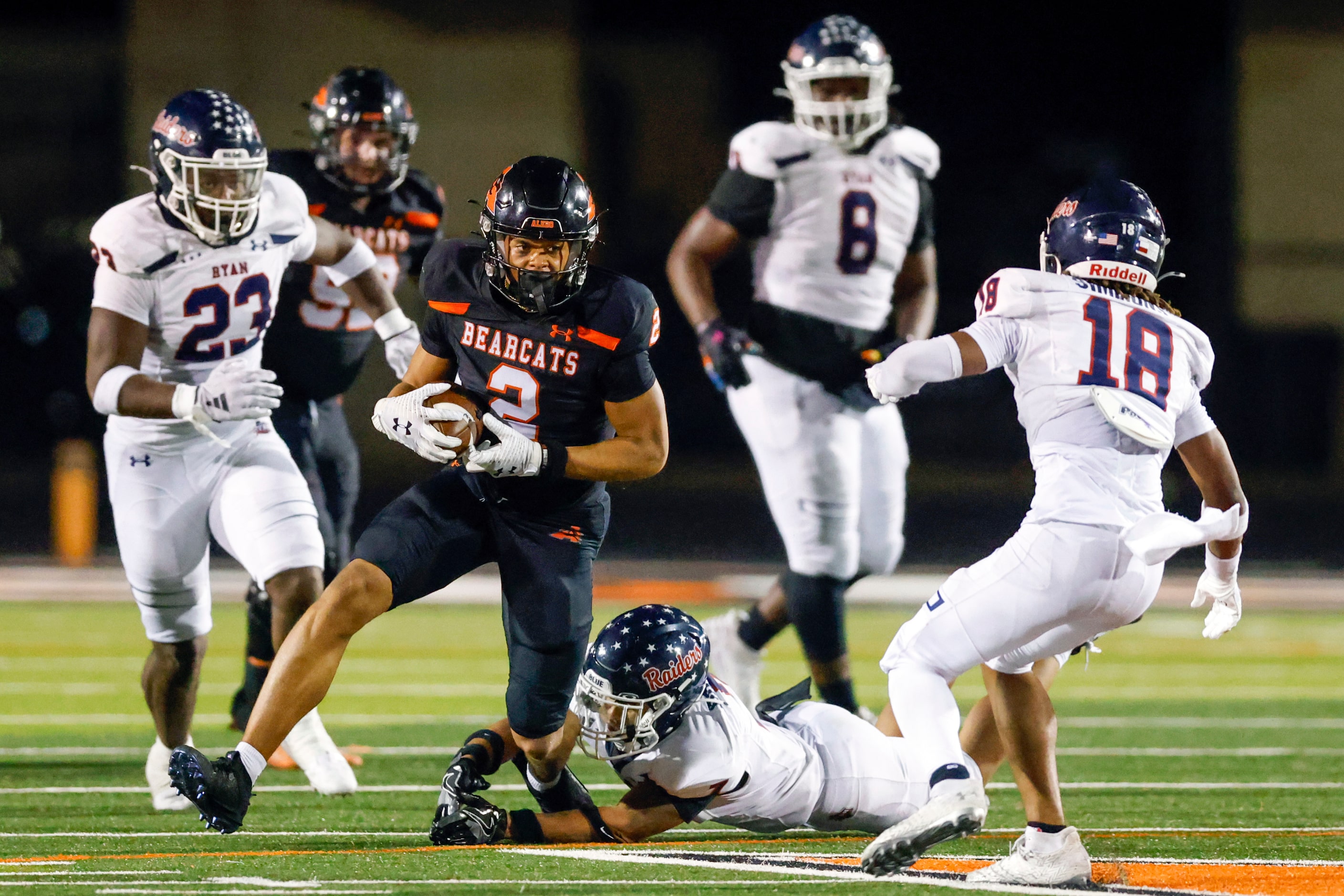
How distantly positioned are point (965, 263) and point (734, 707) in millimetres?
13444

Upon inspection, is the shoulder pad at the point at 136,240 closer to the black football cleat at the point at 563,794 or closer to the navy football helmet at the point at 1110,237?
the black football cleat at the point at 563,794

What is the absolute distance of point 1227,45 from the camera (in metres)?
17.6

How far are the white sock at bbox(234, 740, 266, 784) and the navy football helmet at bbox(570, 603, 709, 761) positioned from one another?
67cm

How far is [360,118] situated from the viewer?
5.51m

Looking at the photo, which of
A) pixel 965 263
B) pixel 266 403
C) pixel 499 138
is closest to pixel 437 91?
pixel 499 138

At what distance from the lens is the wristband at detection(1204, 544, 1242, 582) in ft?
12.5

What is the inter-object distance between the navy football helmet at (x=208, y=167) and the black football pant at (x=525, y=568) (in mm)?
941

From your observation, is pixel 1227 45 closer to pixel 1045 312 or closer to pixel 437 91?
pixel 437 91

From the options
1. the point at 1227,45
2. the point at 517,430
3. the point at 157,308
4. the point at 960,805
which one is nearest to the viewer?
the point at 960,805

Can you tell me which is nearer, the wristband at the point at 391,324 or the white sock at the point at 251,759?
the white sock at the point at 251,759

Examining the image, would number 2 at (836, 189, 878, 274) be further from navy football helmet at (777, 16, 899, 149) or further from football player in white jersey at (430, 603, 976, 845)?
football player in white jersey at (430, 603, 976, 845)

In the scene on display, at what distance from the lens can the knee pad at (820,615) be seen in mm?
5434

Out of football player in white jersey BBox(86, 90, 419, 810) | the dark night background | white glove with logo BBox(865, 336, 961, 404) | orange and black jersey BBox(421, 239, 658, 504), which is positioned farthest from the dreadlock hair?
the dark night background

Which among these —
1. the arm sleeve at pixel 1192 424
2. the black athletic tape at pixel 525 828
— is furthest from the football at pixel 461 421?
the arm sleeve at pixel 1192 424
